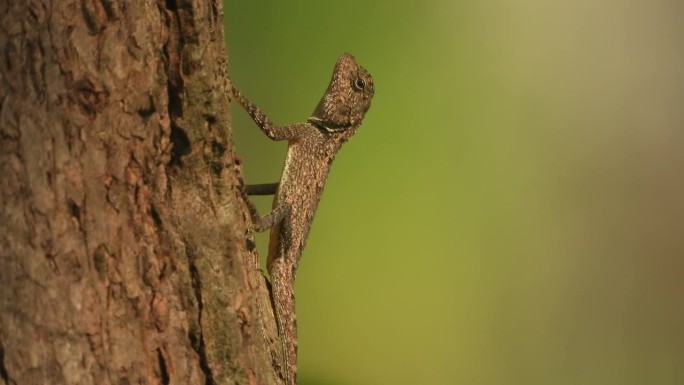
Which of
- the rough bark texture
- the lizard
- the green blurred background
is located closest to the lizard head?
the lizard

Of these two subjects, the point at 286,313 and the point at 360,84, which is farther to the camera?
the point at 360,84

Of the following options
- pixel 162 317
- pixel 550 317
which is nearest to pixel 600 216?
pixel 550 317

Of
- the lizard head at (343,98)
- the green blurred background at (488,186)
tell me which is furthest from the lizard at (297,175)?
the green blurred background at (488,186)

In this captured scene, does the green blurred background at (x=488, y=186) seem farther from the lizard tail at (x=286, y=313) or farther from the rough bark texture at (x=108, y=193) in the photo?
the rough bark texture at (x=108, y=193)

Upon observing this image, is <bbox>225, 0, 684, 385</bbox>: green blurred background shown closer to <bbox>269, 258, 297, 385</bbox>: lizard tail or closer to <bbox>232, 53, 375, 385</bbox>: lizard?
<bbox>232, 53, 375, 385</bbox>: lizard


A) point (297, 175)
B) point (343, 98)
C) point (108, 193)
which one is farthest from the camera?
point (343, 98)

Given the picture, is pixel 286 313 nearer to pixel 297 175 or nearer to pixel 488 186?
pixel 297 175

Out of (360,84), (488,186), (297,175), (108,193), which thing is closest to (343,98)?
(360,84)

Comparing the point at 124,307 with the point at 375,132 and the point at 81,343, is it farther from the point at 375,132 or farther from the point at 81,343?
the point at 375,132
